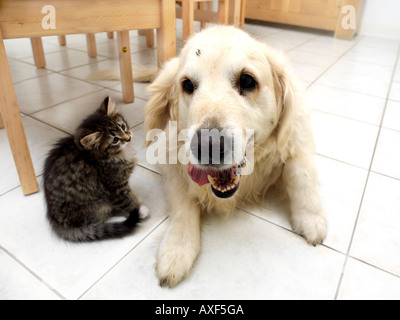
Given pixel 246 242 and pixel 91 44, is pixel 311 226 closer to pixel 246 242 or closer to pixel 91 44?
pixel 246 242

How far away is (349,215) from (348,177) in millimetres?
299

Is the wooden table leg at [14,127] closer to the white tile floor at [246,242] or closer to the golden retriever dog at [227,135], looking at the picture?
the white tile floor at [246,242]

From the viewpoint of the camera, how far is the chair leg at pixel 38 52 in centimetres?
270

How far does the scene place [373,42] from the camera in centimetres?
425

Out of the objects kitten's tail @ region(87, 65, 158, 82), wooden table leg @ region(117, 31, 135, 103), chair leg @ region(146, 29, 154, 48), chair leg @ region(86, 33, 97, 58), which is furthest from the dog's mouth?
chair leg @ region(146, 29, 154, 48)

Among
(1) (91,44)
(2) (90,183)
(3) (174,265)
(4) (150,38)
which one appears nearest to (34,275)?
(2) (90,183)

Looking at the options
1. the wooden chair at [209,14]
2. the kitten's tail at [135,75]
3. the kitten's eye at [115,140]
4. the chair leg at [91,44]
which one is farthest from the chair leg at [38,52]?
the kitten's eye at [115,140]

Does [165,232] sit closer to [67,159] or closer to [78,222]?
[78,222]

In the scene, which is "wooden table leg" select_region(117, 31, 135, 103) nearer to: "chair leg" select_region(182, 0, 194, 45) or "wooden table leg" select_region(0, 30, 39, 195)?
"chair leg" select_region(182, 0, 194, 45)

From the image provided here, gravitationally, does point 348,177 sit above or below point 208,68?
below

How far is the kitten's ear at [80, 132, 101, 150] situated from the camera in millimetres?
1058

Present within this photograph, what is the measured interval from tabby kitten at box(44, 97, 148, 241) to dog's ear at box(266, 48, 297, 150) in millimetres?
620
